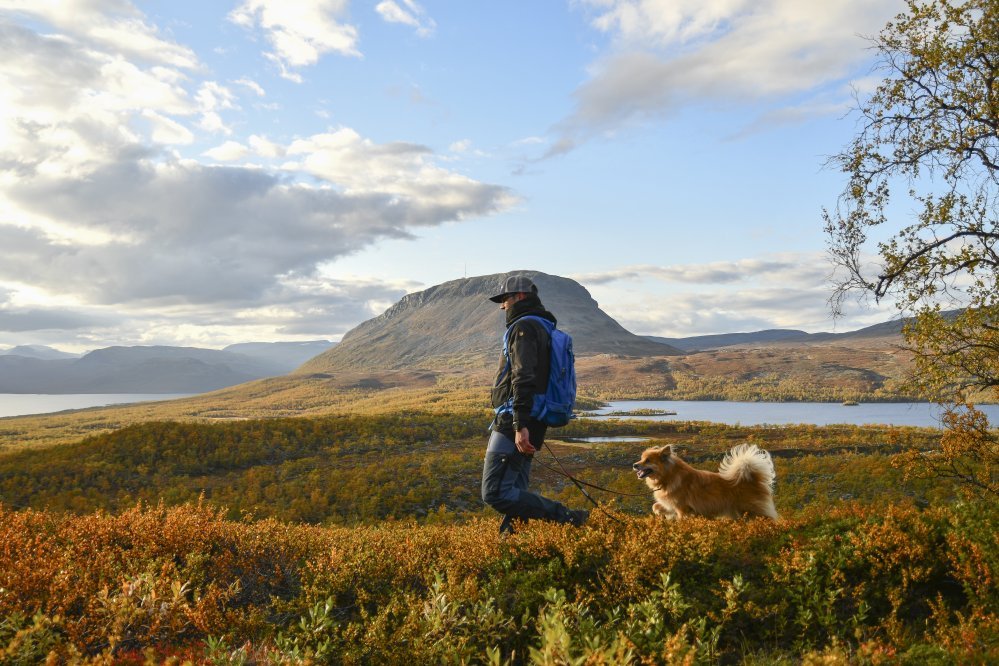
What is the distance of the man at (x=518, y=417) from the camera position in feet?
20.7

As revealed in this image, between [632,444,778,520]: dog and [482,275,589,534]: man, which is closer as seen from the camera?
[482,275,589,534]: man

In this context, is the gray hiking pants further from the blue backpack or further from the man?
the blue backpack

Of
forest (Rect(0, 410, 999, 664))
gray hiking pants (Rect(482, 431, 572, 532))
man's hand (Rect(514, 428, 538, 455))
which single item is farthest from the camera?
gray hiking pants (Rect(482, 431, 572, 532))

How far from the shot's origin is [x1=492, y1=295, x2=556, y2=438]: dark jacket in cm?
630

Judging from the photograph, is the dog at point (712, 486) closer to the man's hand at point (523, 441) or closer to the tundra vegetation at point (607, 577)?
the tundra vegetation at point (607, 577)

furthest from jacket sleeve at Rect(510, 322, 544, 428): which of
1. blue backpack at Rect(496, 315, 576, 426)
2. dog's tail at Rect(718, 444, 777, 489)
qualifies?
dog's tail at Rect(718, 444, 777, 489)

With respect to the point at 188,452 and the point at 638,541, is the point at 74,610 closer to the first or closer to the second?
the point at 638,541

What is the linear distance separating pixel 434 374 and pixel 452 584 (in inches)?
6489

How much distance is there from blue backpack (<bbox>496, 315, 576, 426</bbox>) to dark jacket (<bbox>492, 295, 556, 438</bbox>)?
0.19ft

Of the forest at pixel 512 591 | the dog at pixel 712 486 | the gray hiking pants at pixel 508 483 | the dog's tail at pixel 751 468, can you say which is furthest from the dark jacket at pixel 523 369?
the dog's tail at pixel 751 468

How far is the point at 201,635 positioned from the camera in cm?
468

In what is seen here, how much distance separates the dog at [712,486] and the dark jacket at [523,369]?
2.68m

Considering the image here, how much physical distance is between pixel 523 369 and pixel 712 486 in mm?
3976

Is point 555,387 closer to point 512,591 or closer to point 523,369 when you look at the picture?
point 523,369
